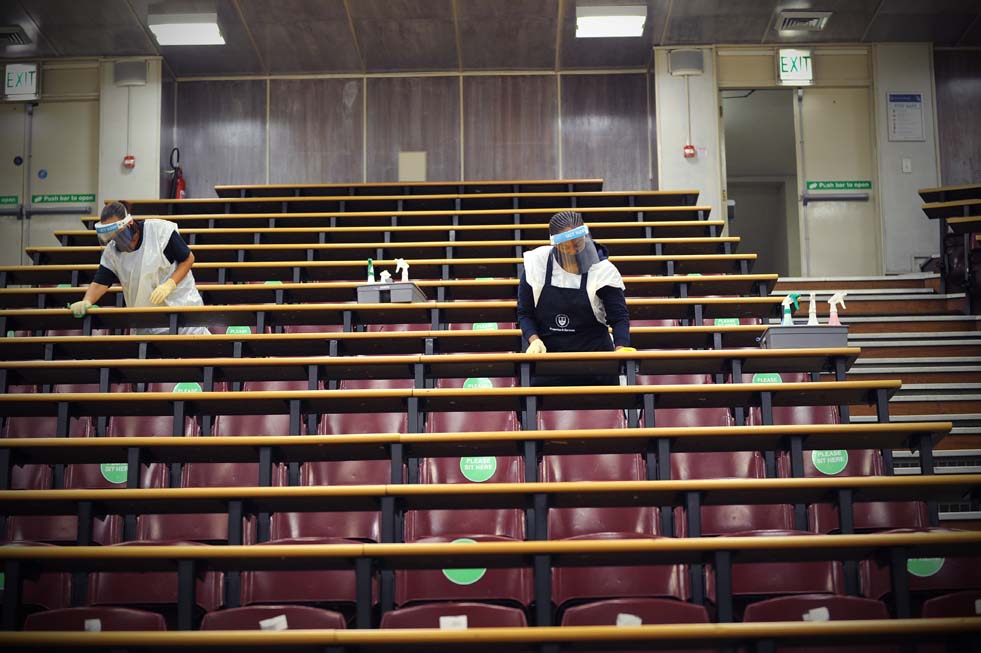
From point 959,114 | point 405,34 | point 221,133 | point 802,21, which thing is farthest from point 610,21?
point 221,133

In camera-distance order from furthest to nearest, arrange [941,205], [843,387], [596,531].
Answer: [941,205] → [843,387] → [596,531]

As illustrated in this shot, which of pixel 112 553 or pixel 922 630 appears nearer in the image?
pixel 922 630

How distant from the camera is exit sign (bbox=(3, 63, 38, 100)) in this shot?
674 centimetres

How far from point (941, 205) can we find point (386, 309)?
3460 millimetres

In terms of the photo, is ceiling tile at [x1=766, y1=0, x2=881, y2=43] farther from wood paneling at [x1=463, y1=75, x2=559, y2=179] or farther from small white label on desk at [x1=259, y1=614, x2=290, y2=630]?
small white label on desk at [x1=259, y1=614, x2=290, y2=630]

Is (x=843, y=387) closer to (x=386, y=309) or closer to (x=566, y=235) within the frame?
(x=566, y=235)

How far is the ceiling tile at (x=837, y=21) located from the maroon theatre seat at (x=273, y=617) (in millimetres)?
5675

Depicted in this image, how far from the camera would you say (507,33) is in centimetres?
646

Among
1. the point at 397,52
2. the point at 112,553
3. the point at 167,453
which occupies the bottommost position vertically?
the point at 112,553

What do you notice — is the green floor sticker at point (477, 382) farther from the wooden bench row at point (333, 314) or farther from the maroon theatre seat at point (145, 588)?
the maroon theatre seat at point (145, 588)

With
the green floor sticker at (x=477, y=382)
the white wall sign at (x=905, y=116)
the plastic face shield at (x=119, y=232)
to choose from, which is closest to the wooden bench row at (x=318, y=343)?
the green floor sticker at (x=477, y=382)

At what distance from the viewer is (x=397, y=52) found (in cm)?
669

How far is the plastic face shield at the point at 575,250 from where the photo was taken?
2.79 meters

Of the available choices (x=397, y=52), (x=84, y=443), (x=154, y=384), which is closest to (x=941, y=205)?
(x=397, y=52)
